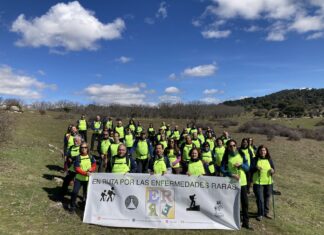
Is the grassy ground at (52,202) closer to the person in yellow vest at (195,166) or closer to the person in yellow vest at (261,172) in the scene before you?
the person in yellow vest at (261,172)

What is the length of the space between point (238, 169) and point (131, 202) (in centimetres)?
325

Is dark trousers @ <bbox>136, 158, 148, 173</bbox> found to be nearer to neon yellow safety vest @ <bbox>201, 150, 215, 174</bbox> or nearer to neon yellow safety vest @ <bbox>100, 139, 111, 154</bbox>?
neon yellow safety vest @ <bbox>100, 139, 111, 154</bbox>

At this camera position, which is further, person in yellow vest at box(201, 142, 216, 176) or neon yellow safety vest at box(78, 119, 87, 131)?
neon yellow safety vest at box(78, 119, 87, 131)

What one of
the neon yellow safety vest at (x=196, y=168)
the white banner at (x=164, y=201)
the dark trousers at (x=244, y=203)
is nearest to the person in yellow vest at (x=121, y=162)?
the white banner at (x=164, y=201)

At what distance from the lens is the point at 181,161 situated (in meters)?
13.4

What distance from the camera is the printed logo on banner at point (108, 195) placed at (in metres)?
9.95

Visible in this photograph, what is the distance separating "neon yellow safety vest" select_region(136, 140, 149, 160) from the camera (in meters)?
13.4

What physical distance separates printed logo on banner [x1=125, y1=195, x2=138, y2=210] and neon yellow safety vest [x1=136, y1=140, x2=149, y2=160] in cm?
356

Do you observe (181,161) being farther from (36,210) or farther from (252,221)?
(36,210)

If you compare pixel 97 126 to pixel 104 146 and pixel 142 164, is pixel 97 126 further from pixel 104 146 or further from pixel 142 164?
pixel 142 164

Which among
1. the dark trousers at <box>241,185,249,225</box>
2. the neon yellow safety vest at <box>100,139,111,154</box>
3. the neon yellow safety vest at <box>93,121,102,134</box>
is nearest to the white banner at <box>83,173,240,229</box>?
the dark trousers at <box>241,185,249,225</box>

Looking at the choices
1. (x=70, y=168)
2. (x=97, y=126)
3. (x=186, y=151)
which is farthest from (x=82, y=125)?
(x=70, y=168)

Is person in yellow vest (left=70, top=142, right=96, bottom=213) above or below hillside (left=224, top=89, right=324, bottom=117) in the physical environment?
below

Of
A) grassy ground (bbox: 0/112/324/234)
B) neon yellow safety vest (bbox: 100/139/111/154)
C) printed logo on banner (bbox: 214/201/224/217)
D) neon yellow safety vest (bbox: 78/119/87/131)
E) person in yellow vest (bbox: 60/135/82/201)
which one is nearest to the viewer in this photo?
grassy ground (bbox: 0/112/324/234)
